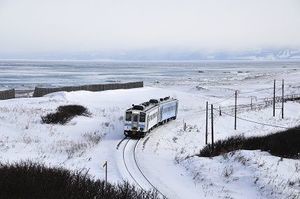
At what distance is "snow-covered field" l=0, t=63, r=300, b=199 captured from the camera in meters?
20.4

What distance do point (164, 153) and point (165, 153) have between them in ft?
0.39

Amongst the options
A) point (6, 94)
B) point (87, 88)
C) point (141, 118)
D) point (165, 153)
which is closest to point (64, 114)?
point (141, 118)

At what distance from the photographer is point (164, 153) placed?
104 feet

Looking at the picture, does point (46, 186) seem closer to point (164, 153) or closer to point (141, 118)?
point (164, 153)

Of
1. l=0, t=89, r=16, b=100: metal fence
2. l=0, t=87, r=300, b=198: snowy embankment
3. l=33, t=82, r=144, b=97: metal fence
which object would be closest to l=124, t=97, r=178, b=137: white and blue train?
l=0, t=87, r=300, b=198: snowy embankment

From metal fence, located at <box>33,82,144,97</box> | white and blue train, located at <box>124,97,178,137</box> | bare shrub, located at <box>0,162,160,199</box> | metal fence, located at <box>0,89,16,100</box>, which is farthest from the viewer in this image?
metal fence, located at <box>33,82,144,97</box>

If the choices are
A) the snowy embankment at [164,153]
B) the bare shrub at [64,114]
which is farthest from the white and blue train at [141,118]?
the bare shrub at [64,114]

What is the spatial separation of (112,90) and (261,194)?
62134mm

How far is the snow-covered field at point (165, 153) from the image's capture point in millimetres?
20375

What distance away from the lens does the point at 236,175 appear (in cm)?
2169

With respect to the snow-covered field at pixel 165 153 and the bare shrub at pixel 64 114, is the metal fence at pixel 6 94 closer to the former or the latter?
the snow-covered field at pixel 165 153

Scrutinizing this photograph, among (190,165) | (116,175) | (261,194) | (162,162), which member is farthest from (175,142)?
(261,194)

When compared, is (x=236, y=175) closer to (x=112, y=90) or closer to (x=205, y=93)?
(x=112, y=90)

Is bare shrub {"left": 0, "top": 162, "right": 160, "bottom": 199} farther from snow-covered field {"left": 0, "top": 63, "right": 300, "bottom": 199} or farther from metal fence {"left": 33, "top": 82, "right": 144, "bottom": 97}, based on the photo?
metal fence {"left": 33, "top": 82, "right": 144, "bottom": 97}
